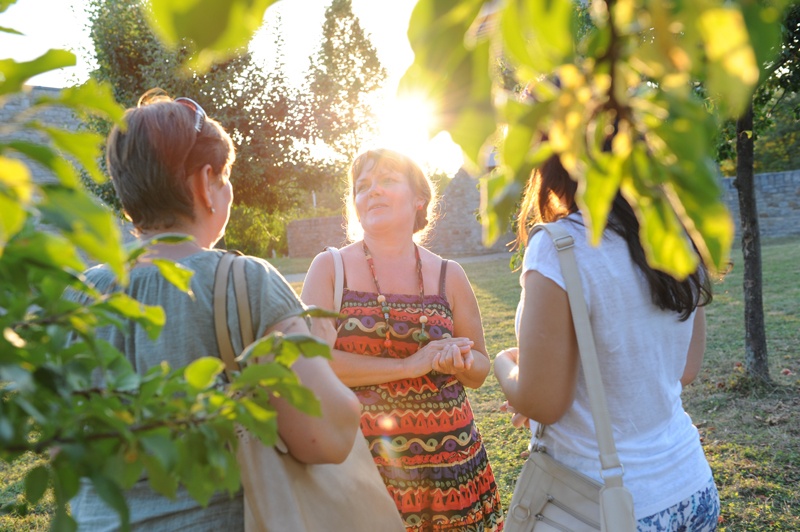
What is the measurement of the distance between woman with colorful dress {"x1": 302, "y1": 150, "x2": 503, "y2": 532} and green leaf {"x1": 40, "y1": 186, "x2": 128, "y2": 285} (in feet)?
7.25

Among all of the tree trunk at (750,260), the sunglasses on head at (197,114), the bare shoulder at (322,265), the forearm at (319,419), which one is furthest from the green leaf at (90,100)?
the tree trunk at (750,260)

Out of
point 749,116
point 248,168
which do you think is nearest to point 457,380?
point 749,116

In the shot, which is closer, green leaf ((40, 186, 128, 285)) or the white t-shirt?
green leaf ((40, 186, 128, 285))

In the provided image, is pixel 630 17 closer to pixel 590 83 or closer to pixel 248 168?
pixel 590 83

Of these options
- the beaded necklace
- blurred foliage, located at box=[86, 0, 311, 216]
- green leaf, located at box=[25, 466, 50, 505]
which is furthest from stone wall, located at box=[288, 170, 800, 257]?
green leaf, located at box=[25, 466, 50, 505]

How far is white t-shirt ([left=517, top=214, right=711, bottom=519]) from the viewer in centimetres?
195

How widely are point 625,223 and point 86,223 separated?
5.21ft

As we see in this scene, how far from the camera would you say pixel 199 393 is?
37.3 inches

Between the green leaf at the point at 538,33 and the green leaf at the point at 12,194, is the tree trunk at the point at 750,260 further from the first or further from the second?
the green leaf at the point at 12,194

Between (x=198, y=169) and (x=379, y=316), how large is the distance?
4.00ft

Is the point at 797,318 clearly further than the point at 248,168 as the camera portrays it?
No

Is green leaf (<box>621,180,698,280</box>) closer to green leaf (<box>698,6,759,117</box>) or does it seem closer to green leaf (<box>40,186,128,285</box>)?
green leaf (<box>698,6,759,117</box>)

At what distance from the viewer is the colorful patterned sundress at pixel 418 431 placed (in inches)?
112

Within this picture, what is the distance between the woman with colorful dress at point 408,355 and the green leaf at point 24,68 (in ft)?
6.95
